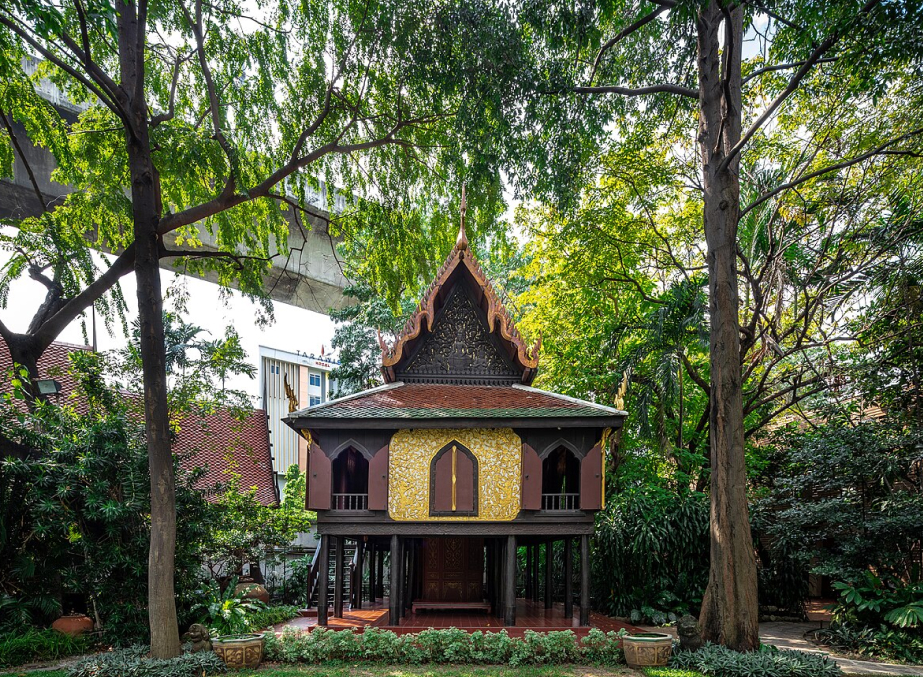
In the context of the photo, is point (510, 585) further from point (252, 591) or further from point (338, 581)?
point (252, 591)

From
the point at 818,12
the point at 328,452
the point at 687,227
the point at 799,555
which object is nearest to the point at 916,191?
the point at 687,227

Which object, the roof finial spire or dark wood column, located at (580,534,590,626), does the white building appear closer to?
the roof finial spire

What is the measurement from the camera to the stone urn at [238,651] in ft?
29.6

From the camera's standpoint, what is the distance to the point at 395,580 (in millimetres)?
10688

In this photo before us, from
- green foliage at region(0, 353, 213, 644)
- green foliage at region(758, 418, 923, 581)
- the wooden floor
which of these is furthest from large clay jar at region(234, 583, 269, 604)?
green foliage at region(758, 418, 923, 581)

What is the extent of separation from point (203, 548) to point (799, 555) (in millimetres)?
10870

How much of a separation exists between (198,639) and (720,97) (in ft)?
38.1

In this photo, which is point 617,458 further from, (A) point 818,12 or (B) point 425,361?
(A) point 818,12

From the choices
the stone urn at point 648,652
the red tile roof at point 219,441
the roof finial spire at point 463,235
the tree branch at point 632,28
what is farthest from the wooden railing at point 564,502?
the tree branch at point 632,28

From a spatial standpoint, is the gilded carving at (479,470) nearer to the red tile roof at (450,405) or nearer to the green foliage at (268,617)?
the red tile roof at (450,405)

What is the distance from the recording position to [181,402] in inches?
466

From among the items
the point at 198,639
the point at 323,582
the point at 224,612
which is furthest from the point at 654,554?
the point at 198,639

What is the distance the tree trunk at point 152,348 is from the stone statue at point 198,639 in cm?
44

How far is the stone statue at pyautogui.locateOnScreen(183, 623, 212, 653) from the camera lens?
9.22m
